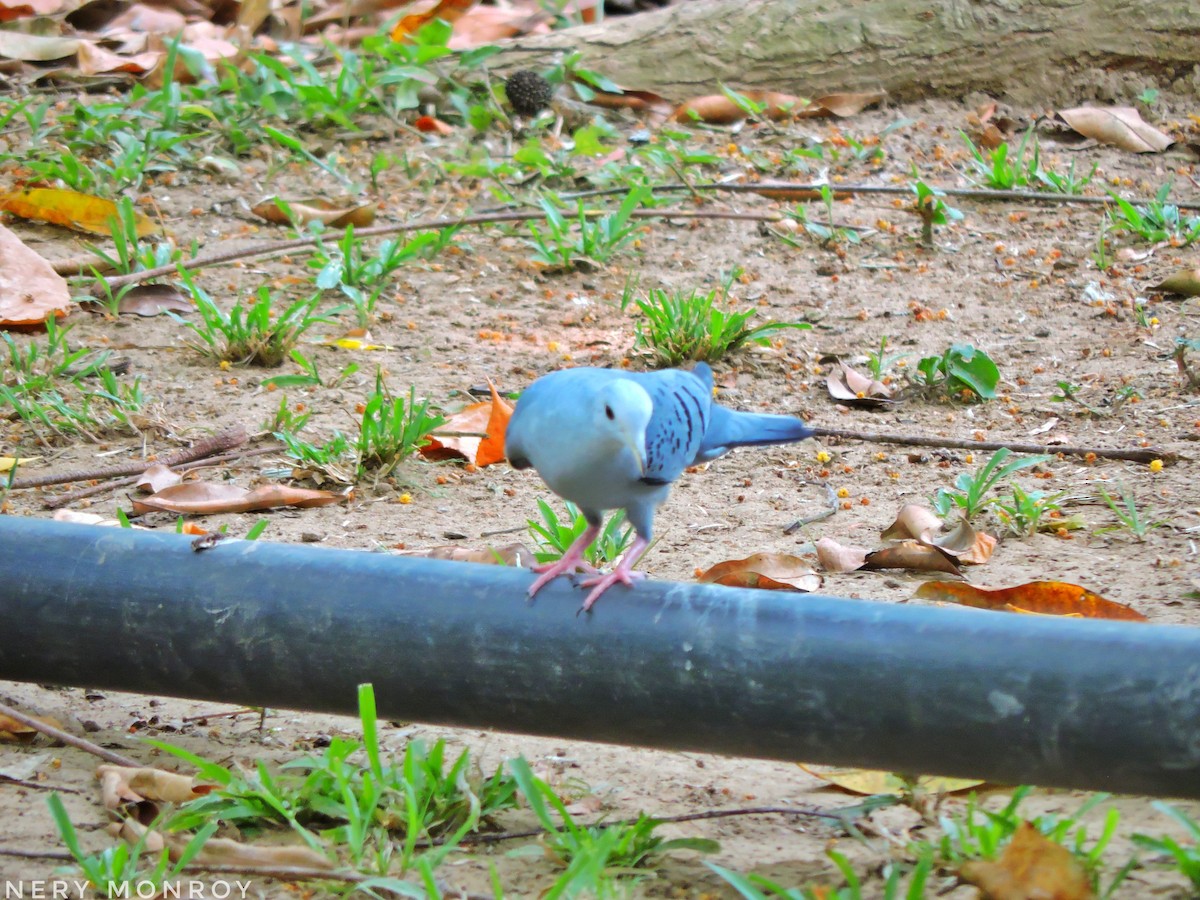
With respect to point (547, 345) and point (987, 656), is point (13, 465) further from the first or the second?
point (987, 656)

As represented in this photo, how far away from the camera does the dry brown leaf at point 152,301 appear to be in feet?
16.1

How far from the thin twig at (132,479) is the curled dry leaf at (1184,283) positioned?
11.1 feet

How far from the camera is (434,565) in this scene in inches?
88.0

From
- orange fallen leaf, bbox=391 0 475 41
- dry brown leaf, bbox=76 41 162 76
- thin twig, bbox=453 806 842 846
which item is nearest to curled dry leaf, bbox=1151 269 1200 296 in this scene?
thin twig, bbox=453 806 842 846

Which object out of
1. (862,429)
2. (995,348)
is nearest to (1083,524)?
(862,429)

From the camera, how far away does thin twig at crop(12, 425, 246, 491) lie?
3629mm

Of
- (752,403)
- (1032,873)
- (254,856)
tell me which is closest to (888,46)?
(752,403)

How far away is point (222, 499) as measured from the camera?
12.0 ft

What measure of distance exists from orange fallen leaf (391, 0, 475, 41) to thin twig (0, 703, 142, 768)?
5.58 meters

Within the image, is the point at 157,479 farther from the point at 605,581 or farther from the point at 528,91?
the point at 528,91

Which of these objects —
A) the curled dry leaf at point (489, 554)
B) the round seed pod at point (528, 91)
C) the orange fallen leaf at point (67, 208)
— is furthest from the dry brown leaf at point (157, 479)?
the round seed pod at point (528, 91)

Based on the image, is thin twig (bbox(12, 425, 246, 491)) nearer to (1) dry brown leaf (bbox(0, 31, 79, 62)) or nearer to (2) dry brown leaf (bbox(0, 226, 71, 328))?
(2) dry brown leaf (bbox(0, 226, 71, 328))

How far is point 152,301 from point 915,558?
3192mm

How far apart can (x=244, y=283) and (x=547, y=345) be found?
1.36 metres
